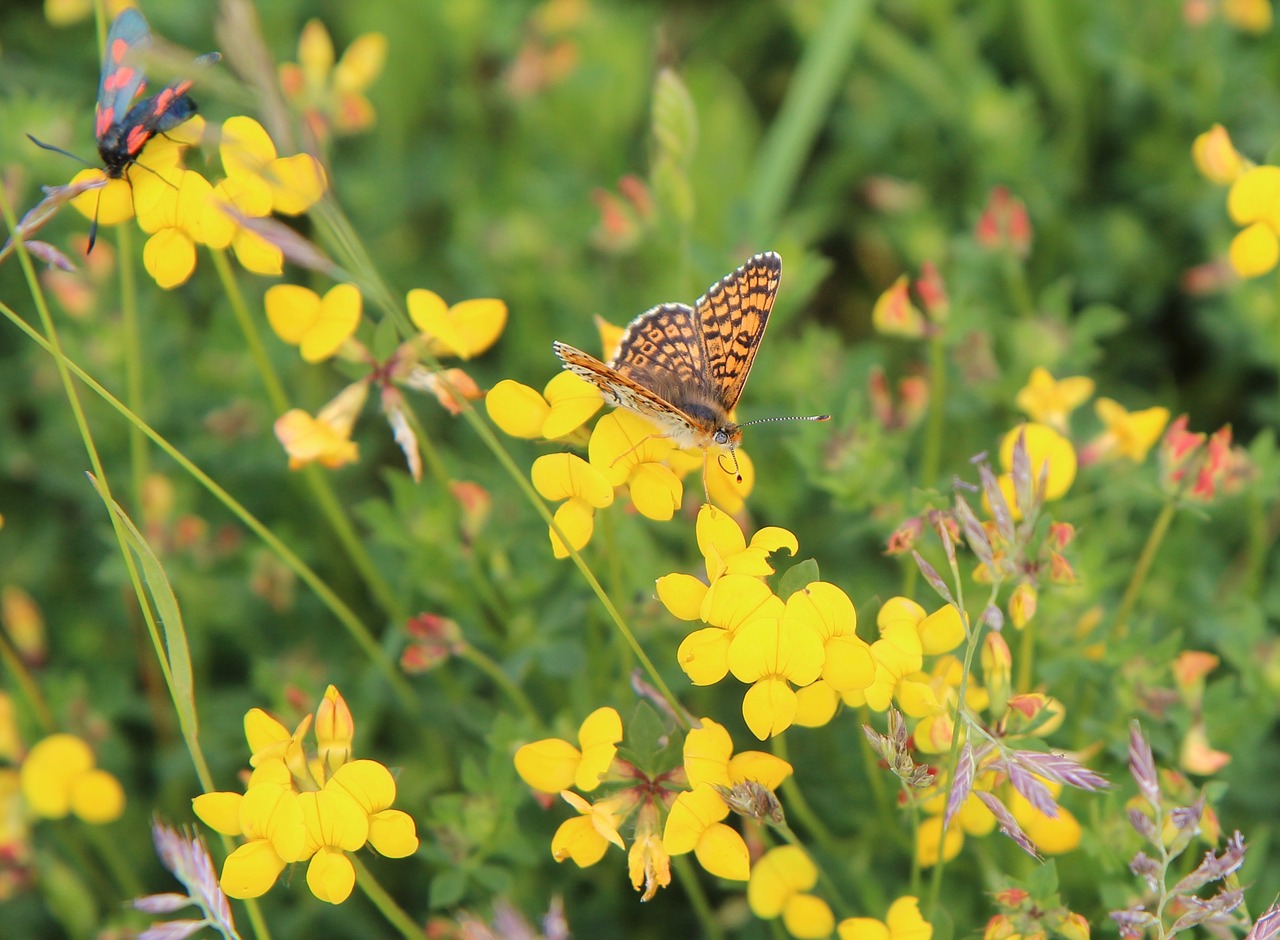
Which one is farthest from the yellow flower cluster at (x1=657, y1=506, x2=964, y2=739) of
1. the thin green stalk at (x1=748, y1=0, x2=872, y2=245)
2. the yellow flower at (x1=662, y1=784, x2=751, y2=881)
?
the thin green stalk at (x1=748, y1=0, x2=872, y2=245)

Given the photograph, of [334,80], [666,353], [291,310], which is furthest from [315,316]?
[334,80]

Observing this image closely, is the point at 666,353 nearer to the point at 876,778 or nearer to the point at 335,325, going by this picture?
the point at 335,325

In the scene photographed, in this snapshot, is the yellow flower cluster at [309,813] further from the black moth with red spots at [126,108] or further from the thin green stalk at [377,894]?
the black moth with red spots at [126,108]

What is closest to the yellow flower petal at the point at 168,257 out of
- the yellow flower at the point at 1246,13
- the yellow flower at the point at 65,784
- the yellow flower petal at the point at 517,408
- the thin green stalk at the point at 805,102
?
the yellow flower petal at the point at 517,408

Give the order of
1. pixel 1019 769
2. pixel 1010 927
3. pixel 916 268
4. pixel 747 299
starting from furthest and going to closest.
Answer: pixel 916 268 → pixel 747 299 → pixel 1010 927 → pixel 1019 769

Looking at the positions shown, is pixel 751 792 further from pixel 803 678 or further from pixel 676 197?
pixel 676 197

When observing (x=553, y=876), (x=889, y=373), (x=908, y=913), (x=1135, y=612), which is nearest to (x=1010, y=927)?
(x=908, y=913)
